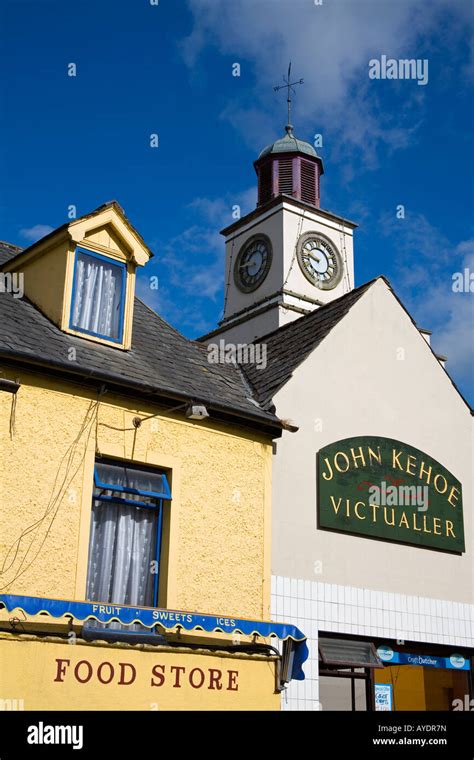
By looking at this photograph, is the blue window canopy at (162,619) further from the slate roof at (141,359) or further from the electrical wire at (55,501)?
the slate roof at (141,359)

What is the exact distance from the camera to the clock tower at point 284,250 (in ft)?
137

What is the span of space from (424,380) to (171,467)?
6.67m

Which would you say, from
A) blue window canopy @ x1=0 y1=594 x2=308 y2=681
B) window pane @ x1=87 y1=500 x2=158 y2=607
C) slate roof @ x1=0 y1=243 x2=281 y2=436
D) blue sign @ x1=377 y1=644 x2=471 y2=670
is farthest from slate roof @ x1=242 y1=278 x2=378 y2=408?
blue sign @ x1=377 y1=644 x2=471 y2=670

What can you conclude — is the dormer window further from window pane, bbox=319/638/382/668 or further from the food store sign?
window pane, bbox=319/638/382/668

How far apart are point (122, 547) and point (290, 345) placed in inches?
242

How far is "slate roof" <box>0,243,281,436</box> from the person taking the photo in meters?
12.1

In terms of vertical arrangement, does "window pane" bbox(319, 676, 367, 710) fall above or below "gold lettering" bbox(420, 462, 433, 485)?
below

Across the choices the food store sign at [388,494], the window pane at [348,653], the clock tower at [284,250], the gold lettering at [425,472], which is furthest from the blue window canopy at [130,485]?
the clock tower at [284,250]

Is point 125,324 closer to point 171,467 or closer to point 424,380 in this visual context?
point 171,467

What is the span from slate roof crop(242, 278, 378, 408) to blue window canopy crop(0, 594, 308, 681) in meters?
3.84

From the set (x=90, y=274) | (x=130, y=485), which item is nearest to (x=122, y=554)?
(x=130, y=485)

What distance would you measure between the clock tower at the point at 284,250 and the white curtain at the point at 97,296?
26.6 m

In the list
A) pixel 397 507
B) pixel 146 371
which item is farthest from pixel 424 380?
pixel 146 371

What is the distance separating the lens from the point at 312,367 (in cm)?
1580
